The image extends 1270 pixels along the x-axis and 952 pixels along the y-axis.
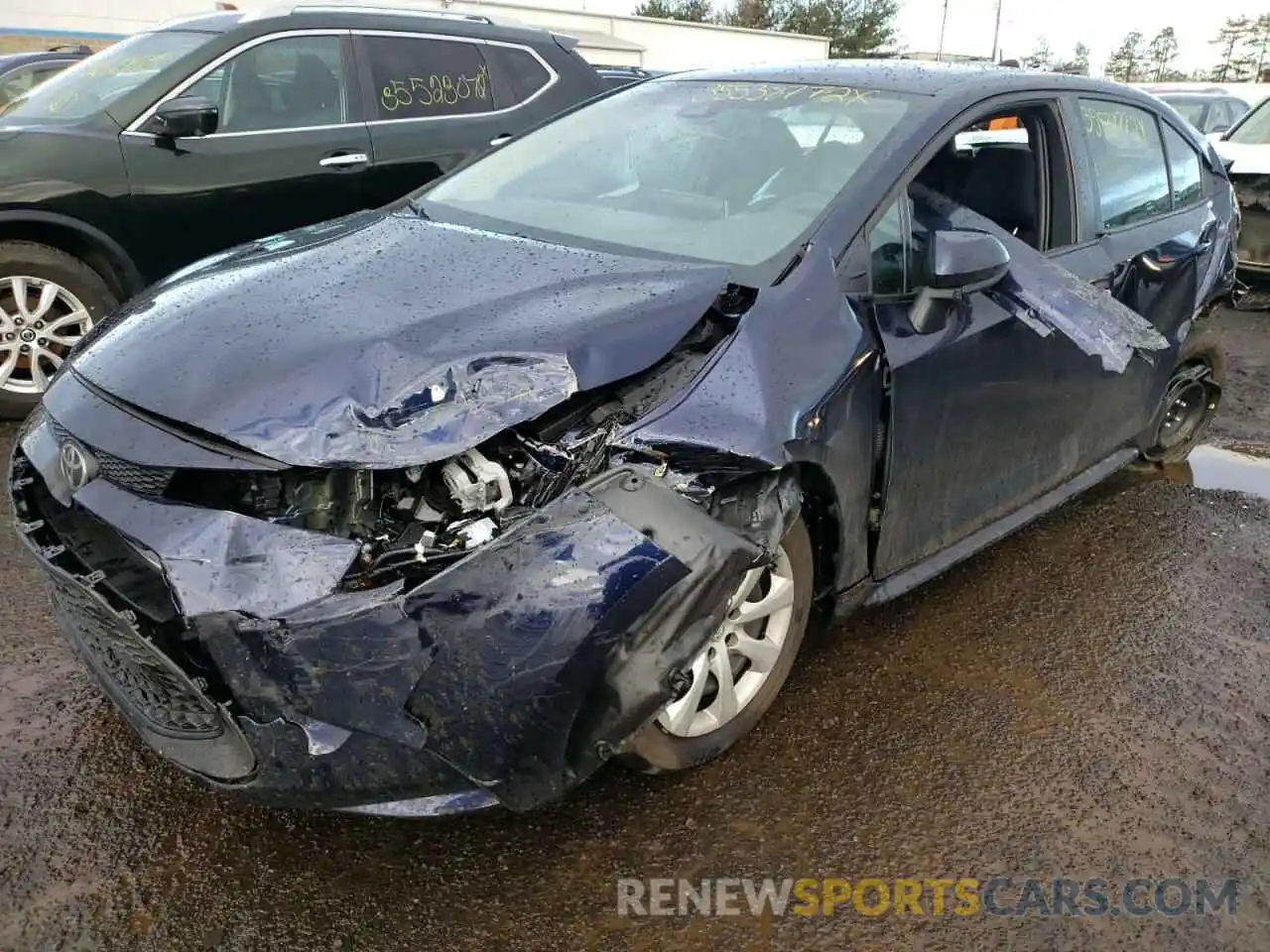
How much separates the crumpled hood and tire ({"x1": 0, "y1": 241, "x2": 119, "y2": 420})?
237 centimetres

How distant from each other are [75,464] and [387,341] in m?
0.71

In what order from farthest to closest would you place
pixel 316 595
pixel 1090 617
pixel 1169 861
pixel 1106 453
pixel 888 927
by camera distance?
pixel 1106 453
pixel 1090 617
pixel 1169 861
pixel 888 927
pixel 316 595

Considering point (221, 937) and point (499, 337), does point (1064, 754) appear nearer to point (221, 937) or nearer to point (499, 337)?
point (499, 337)

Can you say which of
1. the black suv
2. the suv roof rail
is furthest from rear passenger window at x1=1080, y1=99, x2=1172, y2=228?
the suv roof rail

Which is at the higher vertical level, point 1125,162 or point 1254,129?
point 1125,162

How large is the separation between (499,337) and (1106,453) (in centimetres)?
282

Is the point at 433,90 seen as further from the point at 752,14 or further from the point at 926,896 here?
the point at 752,14

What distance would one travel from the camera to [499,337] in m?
2.20

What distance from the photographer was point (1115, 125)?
12.5 feet

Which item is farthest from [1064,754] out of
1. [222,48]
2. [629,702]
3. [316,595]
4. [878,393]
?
[222,48]

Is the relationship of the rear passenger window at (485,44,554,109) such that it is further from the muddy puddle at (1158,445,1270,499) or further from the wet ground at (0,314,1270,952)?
the muddy puddle at (1158,445,1270,499)

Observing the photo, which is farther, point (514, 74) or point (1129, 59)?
point (1129, 59)

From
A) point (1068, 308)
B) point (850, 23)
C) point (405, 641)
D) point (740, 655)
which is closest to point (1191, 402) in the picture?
point (1068, 308)

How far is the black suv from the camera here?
15.1 ft
